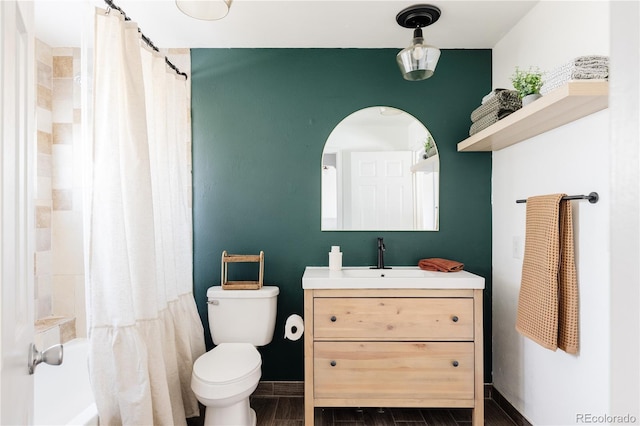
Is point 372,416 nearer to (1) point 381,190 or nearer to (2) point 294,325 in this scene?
(2) point 294,325

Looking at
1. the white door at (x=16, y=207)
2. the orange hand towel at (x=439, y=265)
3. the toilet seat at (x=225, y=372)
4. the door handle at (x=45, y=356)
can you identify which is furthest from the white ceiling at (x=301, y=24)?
the toilet seat at (x=225, y=372)

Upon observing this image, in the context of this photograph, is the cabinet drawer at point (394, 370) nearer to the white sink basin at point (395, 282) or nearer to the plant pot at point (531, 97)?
the white sink basin at point (395, 282)

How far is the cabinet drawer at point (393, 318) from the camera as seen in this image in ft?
7.09

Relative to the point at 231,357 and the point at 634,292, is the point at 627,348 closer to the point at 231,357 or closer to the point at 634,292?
the point at 634,292

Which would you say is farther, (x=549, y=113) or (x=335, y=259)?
(x=335, y=259)

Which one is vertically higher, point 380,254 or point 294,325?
point 380,254

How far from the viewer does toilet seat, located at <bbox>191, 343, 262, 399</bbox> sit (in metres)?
1.95

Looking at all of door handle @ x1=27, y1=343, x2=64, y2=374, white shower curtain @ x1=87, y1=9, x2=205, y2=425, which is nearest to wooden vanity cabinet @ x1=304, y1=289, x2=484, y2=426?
white shower curtain @ x1=87, y1=9, x2=205, y2=425

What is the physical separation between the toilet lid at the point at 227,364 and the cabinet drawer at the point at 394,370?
0.38 metres

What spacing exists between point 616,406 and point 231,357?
208cm

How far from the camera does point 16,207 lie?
2.50ft

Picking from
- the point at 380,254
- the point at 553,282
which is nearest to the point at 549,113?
the point at 553,282

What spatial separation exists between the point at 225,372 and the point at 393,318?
962mm

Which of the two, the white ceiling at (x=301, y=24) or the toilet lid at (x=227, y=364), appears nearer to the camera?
the toilet lid at (x=227, y=364)
